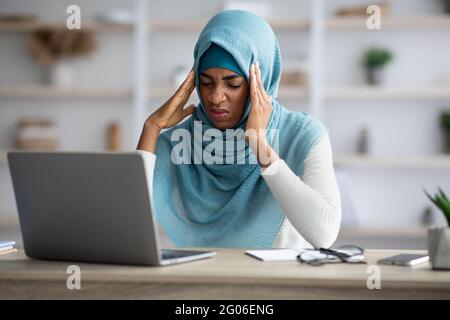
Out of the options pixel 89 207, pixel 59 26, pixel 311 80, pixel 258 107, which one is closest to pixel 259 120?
pixel 258 107

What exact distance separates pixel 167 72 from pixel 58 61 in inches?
26.5

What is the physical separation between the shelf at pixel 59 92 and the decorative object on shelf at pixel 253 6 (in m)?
0.80

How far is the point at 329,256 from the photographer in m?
1.65

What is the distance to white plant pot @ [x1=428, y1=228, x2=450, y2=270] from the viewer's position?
59.8 inches

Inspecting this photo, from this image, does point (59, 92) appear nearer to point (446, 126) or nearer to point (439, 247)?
point (446, 126)

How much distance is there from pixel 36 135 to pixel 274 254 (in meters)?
3.39

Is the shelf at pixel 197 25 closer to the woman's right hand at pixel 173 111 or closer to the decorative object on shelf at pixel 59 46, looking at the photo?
the decorative object on shelf at pixel 59 46

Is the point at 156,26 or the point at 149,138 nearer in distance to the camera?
the point at 149,138

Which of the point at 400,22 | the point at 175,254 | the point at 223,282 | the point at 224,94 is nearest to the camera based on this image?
the point at 223,282

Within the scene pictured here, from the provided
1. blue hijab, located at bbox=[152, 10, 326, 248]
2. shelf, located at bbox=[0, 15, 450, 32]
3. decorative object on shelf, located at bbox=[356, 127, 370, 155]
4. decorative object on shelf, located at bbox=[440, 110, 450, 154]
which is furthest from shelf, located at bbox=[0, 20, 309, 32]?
blue hijab, located at bbox=[152, 10, 326, 248]

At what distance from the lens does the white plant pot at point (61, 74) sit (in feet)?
15.7

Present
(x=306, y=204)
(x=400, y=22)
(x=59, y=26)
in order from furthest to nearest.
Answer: (x=59, y=26) < (x=400, y=22) < (x=306, y=204)

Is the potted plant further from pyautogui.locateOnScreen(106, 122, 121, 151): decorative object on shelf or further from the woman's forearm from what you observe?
pyautogui.locateOnScreen(106, 122, 121, 151): decorative object on shelf
